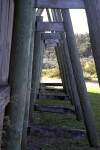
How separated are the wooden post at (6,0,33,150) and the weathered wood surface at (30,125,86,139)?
187cm

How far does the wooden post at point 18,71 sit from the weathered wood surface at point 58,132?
187 centimetres

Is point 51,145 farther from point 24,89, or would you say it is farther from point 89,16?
point 89,16

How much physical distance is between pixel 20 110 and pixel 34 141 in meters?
2.10

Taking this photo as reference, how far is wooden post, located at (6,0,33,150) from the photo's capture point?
2.67 m

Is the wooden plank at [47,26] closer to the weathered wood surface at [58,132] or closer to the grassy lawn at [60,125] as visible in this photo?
the grassy lawn at [60,125]

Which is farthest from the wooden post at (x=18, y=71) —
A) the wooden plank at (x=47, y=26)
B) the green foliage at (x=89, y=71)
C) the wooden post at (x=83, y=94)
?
the green foliage at (x=89, y=71)

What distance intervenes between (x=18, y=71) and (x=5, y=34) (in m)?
0.39

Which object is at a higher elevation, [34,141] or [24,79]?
[24,79]

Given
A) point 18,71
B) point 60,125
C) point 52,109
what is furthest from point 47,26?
point 18,71

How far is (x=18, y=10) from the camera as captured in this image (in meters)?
2.73

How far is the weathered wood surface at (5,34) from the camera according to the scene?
7.77ft

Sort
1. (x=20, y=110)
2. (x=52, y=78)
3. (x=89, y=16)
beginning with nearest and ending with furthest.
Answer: (x=20, y=110), (x=89, y=16), (x=52, y=78)

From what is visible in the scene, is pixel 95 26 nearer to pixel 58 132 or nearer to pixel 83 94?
pixel 83 94

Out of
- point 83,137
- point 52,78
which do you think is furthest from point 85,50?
point 83,137
